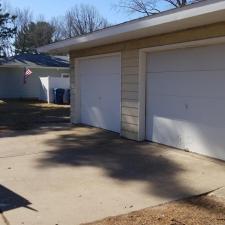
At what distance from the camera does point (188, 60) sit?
27.7 feet

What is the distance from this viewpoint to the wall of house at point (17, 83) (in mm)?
27984

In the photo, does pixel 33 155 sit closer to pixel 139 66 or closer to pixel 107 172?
pixel 107 172

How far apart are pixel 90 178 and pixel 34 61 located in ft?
77.0

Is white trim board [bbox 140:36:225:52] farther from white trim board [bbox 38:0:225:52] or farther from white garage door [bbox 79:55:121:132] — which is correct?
white garage door [bbox 79:55:121:132]

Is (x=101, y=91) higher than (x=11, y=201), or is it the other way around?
(x=101, y=91)

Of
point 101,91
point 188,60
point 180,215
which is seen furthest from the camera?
point 101,91

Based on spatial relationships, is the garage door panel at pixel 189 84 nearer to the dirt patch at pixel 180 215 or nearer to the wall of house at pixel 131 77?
Answer: the wall of house at pixel 131 77

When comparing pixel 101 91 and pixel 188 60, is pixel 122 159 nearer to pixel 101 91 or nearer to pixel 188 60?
pixel 188 60

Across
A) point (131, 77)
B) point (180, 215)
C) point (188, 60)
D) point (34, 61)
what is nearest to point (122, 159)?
point (188, 60)

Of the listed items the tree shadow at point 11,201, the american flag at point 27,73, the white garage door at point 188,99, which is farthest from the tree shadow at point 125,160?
the american flag at point 27,73

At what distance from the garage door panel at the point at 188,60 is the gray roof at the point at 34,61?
19.4m

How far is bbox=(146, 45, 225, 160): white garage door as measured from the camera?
25.4 ft

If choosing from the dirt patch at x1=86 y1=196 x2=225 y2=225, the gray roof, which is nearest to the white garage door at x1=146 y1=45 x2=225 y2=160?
the dirt patch at x1=86 y1=196 x2=225 y2=225

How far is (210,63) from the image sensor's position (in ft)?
25.8
